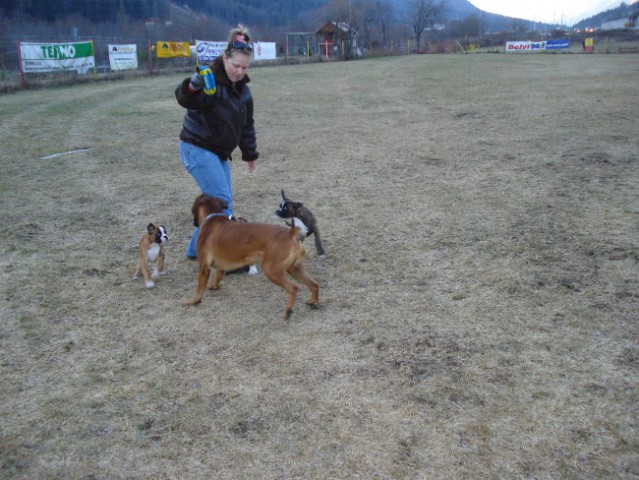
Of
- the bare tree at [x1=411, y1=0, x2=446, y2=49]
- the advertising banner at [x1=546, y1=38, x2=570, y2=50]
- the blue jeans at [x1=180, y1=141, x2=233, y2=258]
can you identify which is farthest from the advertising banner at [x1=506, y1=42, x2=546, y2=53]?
the blue jeans at [x1=180, y1=141, x2=233, y2=258]

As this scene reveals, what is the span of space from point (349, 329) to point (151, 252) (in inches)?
74.7

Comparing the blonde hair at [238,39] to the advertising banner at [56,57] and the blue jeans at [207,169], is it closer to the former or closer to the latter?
the blue jeans at [207,169]

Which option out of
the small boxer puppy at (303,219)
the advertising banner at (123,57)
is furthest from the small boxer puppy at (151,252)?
the advertising banner at (123,57)

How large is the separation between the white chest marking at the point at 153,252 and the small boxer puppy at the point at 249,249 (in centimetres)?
51

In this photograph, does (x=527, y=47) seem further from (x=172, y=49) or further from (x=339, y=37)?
(x=172, y=49)

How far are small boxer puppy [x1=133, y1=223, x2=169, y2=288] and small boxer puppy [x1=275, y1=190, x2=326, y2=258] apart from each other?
4.00 feet

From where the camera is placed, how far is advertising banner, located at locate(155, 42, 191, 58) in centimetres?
2687

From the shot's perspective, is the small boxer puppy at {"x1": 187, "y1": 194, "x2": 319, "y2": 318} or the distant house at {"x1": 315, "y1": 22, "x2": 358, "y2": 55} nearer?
the small boxer puppy at {"x1": 187, "y1": 194, "x2": 319, "y2": 318}

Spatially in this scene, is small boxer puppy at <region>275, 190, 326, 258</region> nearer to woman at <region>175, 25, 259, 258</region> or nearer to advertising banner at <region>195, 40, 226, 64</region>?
woman at <region>175, 25, 259, 258</region>

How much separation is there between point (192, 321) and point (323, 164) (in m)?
4.82

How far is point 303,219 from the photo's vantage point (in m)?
5.25

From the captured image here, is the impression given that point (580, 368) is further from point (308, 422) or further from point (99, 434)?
point (99, 434)

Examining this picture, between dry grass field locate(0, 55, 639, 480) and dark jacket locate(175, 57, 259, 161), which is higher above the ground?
dark jacket locate(175, 57, 259, 161)

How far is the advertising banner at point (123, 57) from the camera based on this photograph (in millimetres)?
23906
